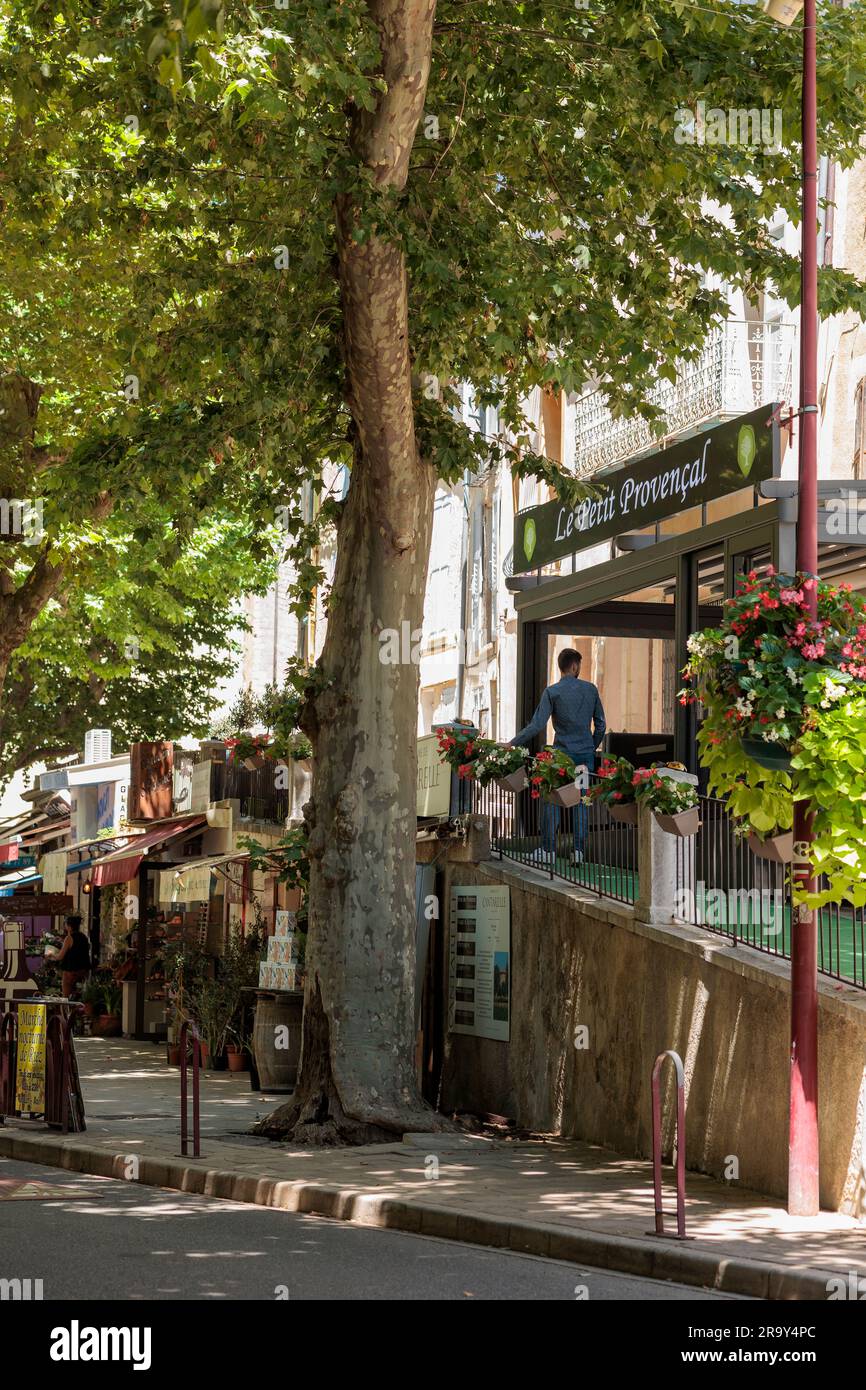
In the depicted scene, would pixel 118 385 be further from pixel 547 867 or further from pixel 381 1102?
pixel 381 1102

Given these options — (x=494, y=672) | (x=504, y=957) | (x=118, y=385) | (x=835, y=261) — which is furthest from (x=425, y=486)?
(x=494, y=672)

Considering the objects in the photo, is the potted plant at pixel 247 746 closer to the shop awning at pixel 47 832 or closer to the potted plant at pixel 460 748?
the potted plant at pixel 460 748

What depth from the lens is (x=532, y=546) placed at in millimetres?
21484

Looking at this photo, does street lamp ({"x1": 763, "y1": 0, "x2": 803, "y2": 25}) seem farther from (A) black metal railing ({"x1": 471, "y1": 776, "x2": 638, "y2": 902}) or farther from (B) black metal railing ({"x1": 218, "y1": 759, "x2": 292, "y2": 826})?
(B) black metal railing ({"x1": 218, "y1": 759, "x2": 292, "y2": 826})

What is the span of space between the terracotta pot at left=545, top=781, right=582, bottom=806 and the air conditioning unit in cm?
2211

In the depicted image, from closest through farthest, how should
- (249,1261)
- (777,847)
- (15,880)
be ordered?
(249,1261) < (777,847) < (15,880)

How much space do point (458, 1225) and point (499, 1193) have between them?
1218 mm

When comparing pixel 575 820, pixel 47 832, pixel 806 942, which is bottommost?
pixel 806 942

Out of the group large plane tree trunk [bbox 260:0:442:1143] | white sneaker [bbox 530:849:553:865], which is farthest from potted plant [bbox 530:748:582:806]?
large plane tree trunk [bbox 260:0:442:1143]

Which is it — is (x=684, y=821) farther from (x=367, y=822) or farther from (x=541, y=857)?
(x=541, y=857)

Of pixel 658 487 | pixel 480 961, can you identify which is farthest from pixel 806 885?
pixel 658 487

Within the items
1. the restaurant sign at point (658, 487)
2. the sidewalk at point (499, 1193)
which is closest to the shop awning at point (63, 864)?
the restaurant sign at point (658, 487)

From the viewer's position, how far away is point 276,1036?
1864 cm

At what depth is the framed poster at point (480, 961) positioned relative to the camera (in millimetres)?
16547
